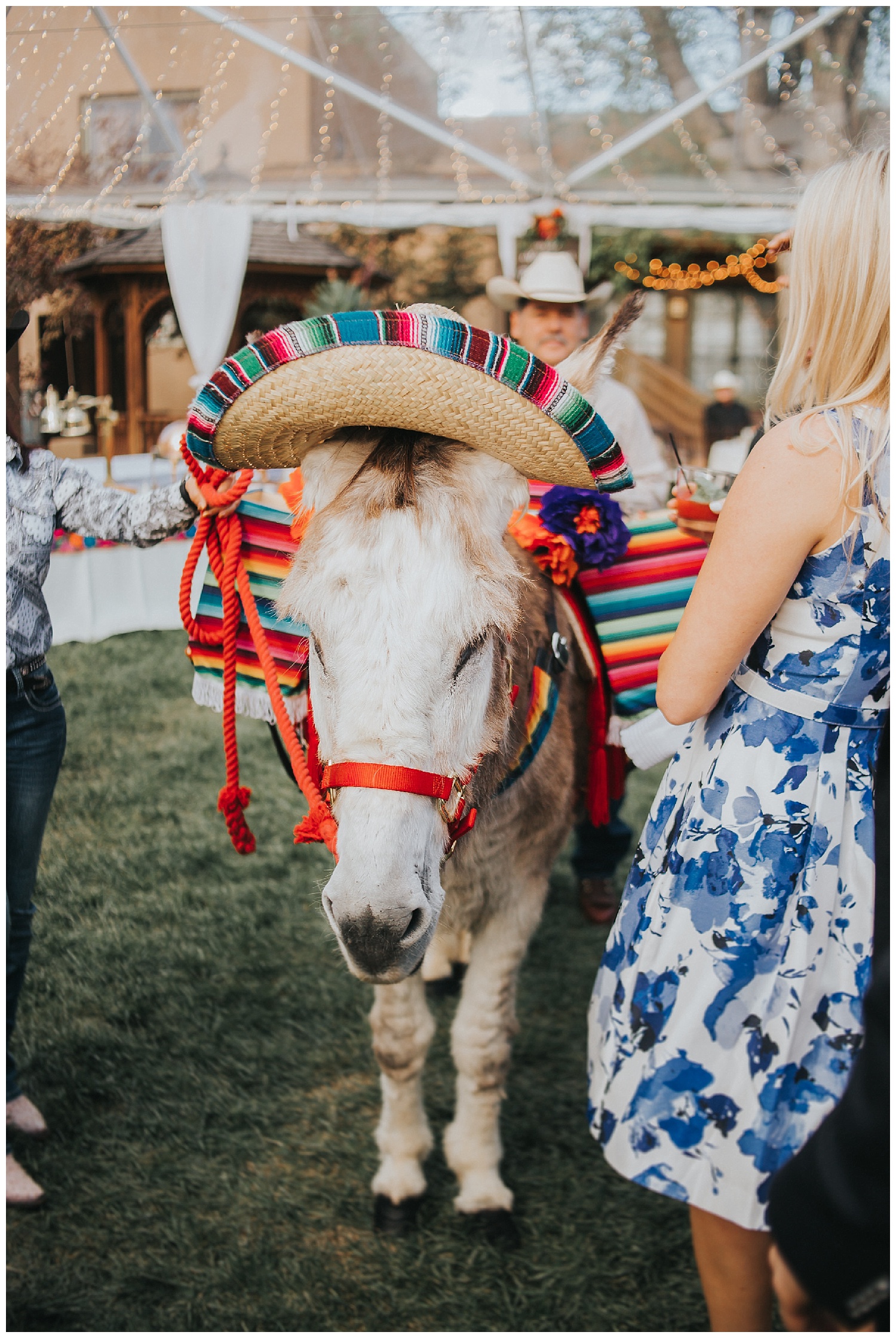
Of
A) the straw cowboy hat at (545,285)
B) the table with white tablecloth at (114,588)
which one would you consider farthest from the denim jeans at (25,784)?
the table with white tablecloth at (114,588)

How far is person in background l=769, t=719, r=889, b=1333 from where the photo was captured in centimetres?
83

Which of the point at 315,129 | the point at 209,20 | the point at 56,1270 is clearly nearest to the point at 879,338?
the point at 56,1270

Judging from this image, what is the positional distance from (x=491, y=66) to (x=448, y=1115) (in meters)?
9.43

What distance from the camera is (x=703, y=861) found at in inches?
63.9

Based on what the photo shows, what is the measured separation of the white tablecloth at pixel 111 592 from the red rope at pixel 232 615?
5271 mm

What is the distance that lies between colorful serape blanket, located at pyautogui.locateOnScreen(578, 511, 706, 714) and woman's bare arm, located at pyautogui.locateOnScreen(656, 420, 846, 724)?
92 centimetres

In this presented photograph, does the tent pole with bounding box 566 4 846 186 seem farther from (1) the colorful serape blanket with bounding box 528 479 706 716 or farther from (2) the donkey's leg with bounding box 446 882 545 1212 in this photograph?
(2) the donkey's leg with bounding box 446 882 545 1212

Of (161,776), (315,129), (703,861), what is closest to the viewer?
(703,861)

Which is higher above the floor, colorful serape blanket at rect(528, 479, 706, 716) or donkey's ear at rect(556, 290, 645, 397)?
donkey's ear at rect(556, 290, 645, 397)

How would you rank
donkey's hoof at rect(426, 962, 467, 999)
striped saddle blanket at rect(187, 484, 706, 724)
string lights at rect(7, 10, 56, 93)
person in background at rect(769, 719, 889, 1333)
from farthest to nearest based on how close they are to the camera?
donkey's hoof at rect(426, 962, 467, 999)
string lights at rect(7, 10, 56, 93)
striped saddle blanket at rect(187, 484, 706, 724)
person in background at rect(769, 719, 889, 1333)

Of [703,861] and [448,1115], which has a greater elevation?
[703,861]

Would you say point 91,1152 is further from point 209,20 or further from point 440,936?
point 209,20

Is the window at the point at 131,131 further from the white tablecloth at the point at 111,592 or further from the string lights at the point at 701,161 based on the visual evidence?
the string lights at the point at 701,161

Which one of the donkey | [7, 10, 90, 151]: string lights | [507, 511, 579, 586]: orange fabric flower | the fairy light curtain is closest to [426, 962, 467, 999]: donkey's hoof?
the donkey
